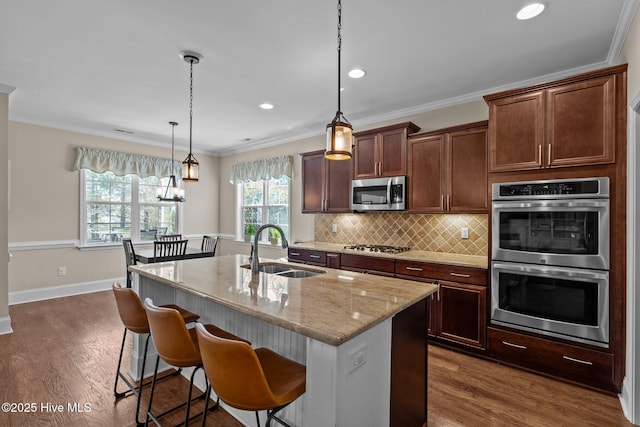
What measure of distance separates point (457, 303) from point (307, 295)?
198 centimetres

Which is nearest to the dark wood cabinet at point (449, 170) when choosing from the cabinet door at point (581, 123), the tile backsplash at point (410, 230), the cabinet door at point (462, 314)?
the tile backsplash at point (410, 230)

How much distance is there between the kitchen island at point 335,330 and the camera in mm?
1256

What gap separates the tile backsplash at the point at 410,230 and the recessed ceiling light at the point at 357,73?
180 cm

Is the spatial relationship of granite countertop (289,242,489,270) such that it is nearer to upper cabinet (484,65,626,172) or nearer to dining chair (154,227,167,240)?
upper cabinet (484,65,626,172)

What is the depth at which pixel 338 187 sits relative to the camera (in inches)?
175

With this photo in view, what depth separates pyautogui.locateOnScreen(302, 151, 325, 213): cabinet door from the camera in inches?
184

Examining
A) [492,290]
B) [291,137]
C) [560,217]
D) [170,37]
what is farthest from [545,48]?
[291,137]

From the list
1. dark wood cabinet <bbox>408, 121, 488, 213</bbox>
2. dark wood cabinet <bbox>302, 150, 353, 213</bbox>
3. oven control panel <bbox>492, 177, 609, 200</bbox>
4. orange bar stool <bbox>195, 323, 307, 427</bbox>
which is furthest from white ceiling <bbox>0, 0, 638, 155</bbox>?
orange bar stool <bbox>195, 323, 307, 427</bbox>

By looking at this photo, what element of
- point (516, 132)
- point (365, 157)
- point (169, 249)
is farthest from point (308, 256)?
point (516, 132)

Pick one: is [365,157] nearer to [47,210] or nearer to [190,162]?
[190,162]

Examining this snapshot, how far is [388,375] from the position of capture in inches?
61.7

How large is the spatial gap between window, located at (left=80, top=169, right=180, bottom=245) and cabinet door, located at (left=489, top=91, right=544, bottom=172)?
5672 millimetres

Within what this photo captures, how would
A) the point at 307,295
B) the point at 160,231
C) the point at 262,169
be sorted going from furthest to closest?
1. the point at 160,231
2. the point at 262,169
3. the point at 307,295

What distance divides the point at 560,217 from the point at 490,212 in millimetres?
520
